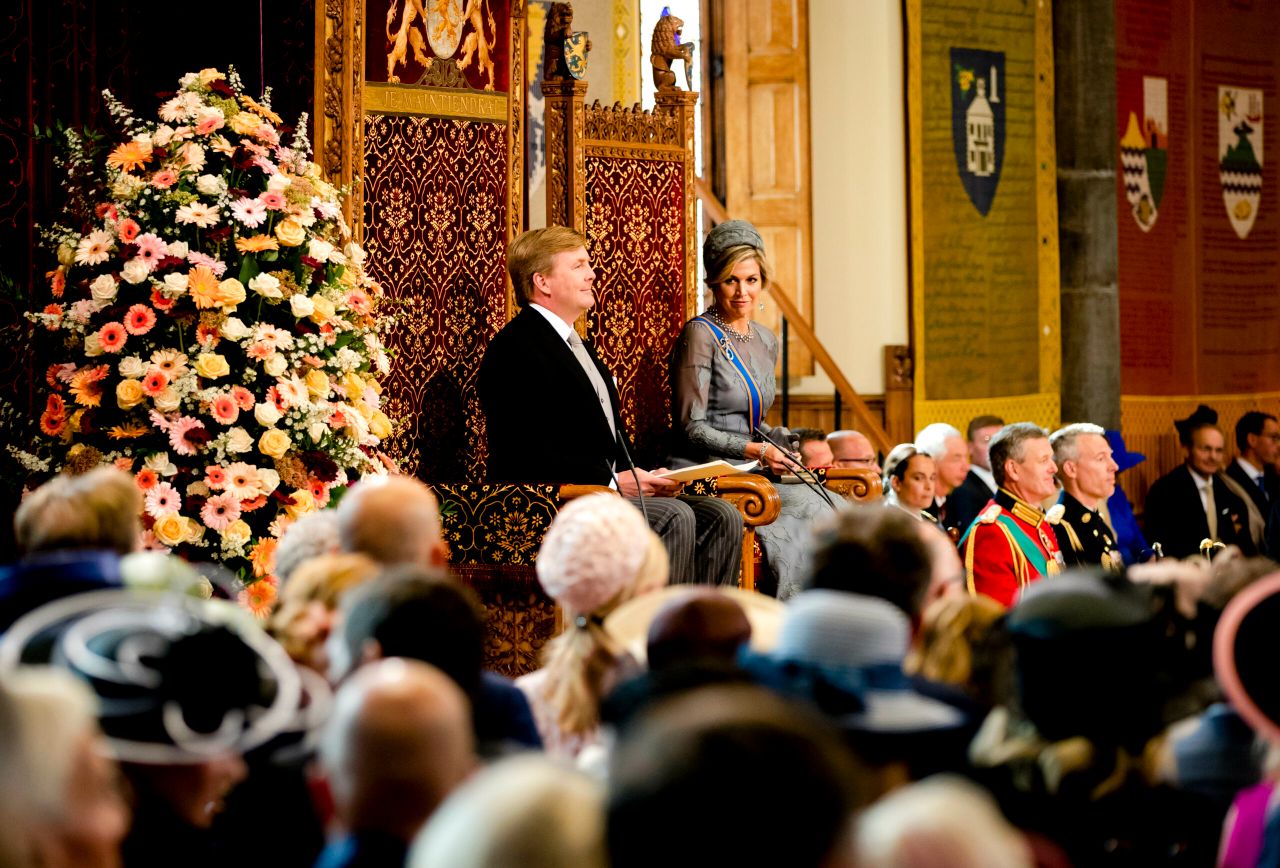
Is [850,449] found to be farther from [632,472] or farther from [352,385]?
[352,385]

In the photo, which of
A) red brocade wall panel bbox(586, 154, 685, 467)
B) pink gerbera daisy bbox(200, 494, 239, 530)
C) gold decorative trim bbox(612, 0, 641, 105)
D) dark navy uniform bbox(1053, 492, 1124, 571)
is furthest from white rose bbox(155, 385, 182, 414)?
gold decorative trim bbox(612, 0, 641, 105)

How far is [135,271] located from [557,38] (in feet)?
7.41

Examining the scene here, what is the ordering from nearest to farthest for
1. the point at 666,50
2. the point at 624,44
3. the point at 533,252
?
1. the point at 533,252
2. the point at 666,50
3. the point at 624,44

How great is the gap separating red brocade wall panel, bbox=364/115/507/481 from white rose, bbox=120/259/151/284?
3.83ft

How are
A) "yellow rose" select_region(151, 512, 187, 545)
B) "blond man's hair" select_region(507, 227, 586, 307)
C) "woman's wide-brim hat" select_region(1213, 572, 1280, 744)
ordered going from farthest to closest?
"blond man's hair" select_region(507, 227, 586, 307), "yellow rose" select_region(151, 512, 187, 545), "woman's wide-brim hat" select_region(1213, 572, 1280, 744)

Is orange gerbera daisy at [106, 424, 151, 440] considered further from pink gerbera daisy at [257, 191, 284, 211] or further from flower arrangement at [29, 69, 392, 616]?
pink gerbera daisy at [257, 191, 284, 211]

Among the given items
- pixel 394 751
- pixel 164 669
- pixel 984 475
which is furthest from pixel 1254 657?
pixel 984 475

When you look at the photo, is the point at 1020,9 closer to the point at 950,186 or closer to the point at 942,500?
the point at 950,186

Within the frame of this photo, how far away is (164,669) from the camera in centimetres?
187

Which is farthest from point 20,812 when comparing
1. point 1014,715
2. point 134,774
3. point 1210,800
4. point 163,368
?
point 163,368

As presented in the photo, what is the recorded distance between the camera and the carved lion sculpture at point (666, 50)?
21.4 feet

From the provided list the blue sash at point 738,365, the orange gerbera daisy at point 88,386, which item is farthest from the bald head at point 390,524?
the blue sash at point 738,365

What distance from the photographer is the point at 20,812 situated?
147 cm

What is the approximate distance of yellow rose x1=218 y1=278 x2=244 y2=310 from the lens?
449cm
